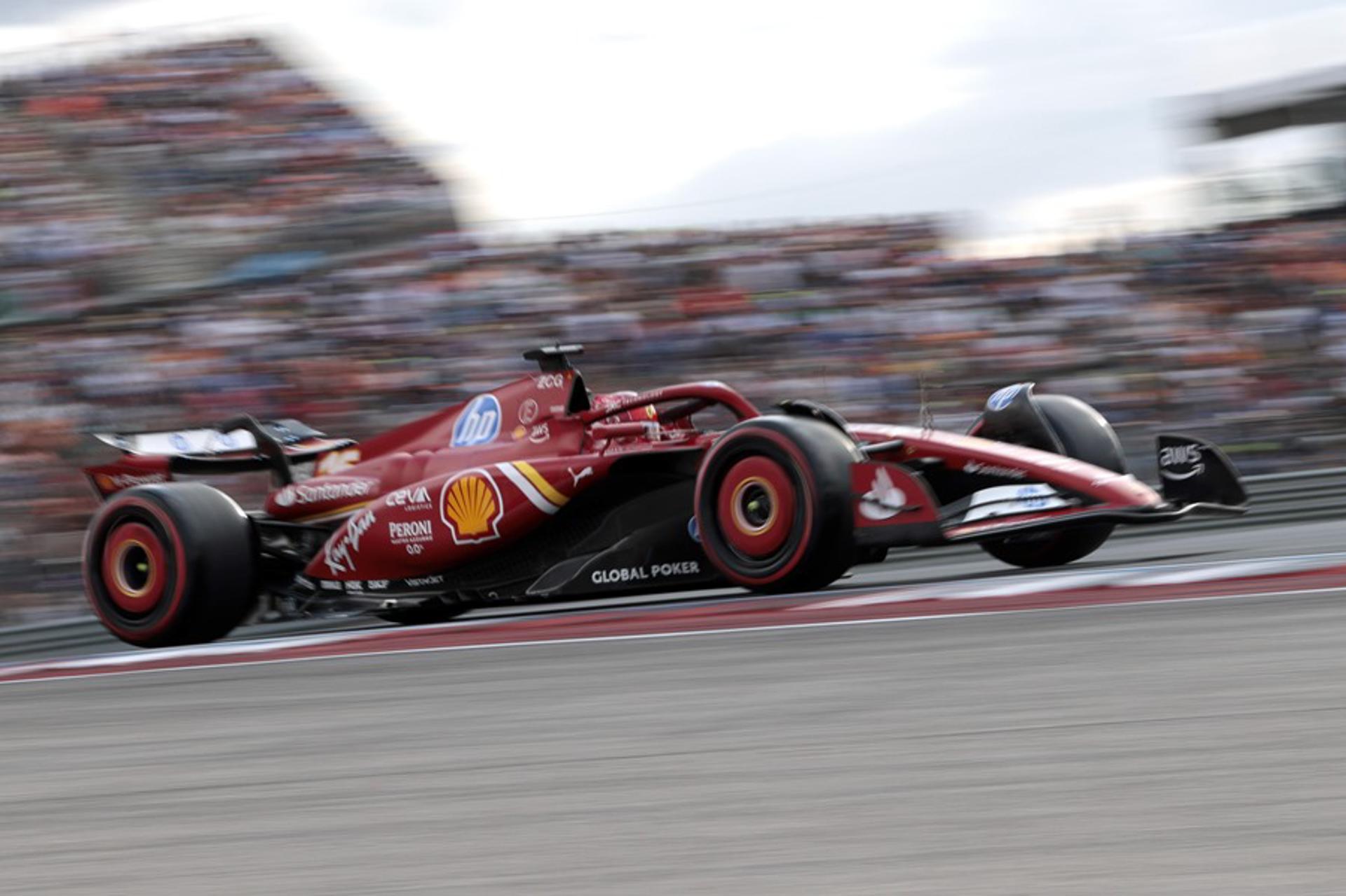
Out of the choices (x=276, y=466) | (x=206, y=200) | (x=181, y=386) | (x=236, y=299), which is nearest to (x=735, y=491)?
(x=276, y=466)

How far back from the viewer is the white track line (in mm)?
5039

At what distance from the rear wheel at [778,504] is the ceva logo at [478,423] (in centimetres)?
124

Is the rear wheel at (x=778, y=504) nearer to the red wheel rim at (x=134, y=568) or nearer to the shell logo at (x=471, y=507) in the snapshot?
the shell logo at (x=471, y=507)

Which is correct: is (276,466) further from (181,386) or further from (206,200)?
(206,200)

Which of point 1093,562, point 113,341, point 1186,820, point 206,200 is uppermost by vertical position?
point 206,200

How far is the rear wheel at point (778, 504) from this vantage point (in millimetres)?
6371

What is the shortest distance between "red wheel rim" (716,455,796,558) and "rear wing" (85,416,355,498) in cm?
238

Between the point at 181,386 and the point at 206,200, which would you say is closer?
the point at 181,386

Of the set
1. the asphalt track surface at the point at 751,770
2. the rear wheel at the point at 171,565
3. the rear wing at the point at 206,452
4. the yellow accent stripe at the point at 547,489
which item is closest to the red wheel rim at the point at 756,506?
the yellow accent stripe at the point at 547,489

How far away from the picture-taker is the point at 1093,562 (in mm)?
7582

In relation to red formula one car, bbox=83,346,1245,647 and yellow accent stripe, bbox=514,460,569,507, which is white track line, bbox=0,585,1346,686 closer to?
red formula one car, bbox=83,346,1245,647

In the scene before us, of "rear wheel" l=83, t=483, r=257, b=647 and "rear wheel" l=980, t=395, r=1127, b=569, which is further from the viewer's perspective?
"rear wheel" l=83, t=483, r=257, b=647

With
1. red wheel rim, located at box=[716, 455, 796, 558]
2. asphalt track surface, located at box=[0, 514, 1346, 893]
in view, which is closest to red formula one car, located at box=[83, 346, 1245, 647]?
red wheel rim, located at box=[716, 455, 796, 558]

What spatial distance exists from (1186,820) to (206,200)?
16254 mm
